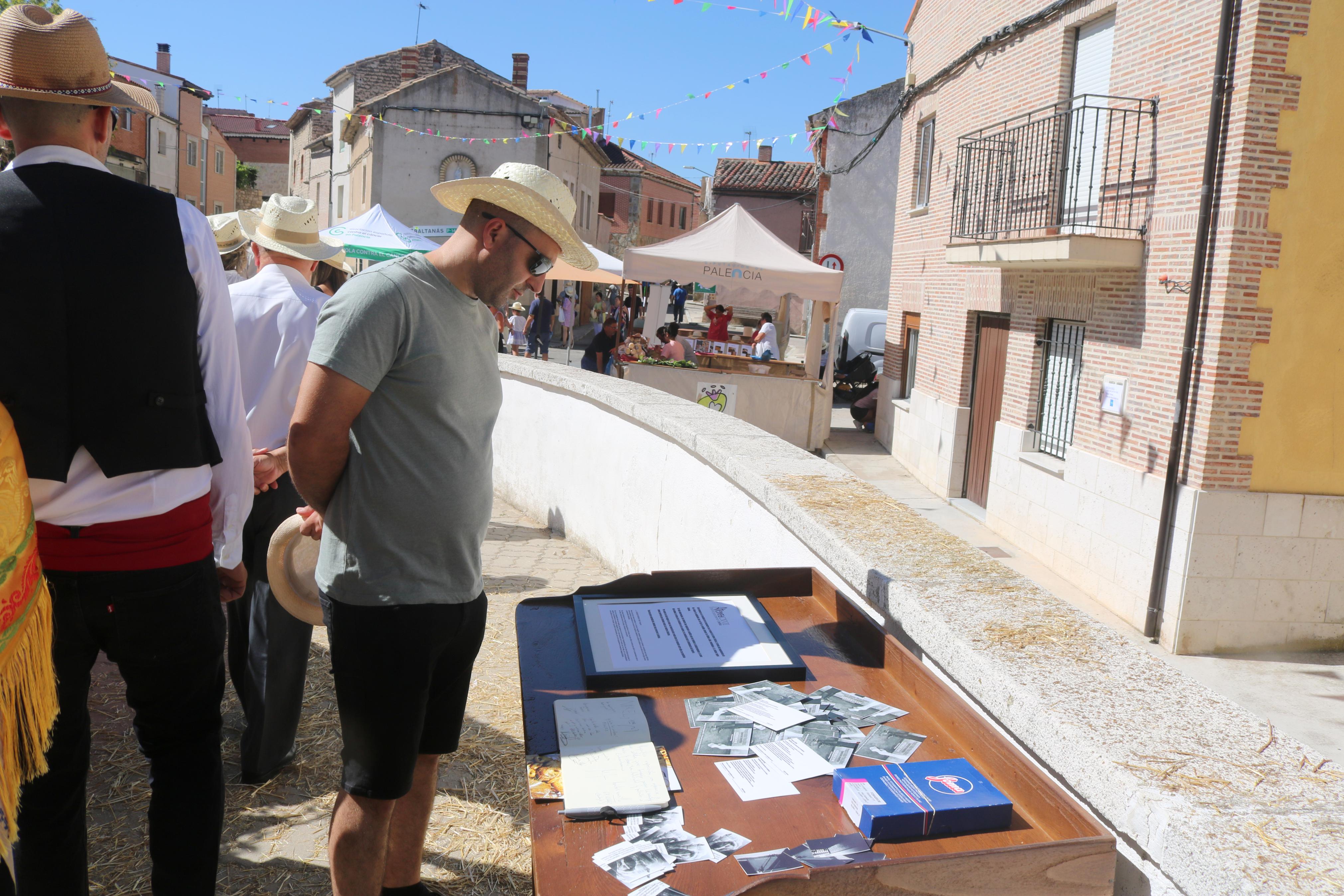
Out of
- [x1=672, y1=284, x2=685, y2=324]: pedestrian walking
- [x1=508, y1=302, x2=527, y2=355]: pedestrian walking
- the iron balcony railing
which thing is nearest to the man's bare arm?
the iron balcony railing

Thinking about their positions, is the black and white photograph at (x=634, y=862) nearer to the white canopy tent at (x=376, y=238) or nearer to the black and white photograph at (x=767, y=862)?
the black and white photograph at (x=767, y=862)

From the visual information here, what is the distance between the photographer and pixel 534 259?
2.35 metres

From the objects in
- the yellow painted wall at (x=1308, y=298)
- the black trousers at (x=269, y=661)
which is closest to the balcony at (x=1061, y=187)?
the yellow painted wall at (x=1308, y=298)

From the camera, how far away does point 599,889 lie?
1.44m

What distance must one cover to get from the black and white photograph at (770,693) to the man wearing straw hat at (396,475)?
0.66 m

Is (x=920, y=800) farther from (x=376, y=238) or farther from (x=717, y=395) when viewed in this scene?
(x=717, y=395)

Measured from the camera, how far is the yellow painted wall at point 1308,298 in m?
8.74

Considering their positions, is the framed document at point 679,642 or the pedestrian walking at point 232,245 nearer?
the framed document at point 679,642

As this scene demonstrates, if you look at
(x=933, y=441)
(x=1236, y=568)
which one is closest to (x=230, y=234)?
(x=1236, y=568)

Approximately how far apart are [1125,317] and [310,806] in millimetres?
9559

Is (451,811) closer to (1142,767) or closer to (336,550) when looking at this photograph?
(336,550)

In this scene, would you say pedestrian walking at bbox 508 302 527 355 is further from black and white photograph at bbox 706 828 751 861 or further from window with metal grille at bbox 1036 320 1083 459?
black and white photograph at bbox 706 828 751 861

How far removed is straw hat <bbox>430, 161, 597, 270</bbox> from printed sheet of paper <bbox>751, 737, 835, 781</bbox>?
3.84ft

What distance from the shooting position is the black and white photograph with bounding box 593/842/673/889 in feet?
4.76
